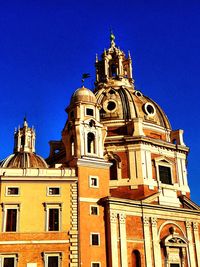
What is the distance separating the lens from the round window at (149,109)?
4653 cm

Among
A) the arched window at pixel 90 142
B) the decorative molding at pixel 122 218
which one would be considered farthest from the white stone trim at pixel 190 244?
the arched window at pixel 90 142

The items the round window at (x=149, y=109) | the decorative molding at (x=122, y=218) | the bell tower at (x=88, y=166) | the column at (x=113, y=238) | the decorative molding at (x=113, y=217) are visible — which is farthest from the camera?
the round window at (x=149, y=109)

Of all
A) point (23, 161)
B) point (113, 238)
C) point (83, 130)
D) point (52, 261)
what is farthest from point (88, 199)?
point (23, 161)

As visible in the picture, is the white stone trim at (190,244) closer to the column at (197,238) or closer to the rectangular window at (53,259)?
the column at (197,238)

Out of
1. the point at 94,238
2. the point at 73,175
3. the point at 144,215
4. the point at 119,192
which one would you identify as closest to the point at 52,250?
the point at 94,238

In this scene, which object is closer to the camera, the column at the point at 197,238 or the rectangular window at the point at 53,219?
the rectangular window at the point at 53,219

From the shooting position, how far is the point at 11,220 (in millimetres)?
30891

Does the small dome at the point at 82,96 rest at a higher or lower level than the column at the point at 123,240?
higher

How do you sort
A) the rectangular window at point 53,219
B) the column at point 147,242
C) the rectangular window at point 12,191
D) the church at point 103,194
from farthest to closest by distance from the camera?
the column at point 147,242 < the rectangular window at point 12,191 < the rectangular window at point 53,219 < the church at point 103,194

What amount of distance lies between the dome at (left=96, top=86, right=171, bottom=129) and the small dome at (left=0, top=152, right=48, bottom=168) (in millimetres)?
8854

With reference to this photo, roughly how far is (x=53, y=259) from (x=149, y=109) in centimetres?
2185

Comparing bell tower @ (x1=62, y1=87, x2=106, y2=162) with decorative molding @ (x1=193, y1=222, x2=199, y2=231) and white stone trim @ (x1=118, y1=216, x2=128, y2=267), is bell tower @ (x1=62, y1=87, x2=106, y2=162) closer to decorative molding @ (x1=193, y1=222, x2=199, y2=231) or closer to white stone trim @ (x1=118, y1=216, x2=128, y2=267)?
white stone trim @ (x1=118, y1=216, x2=128, y2=267)

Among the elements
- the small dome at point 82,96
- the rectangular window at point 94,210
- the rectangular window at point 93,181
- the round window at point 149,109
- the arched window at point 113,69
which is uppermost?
the arched window at point 113,69

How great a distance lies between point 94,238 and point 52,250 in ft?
11.2
